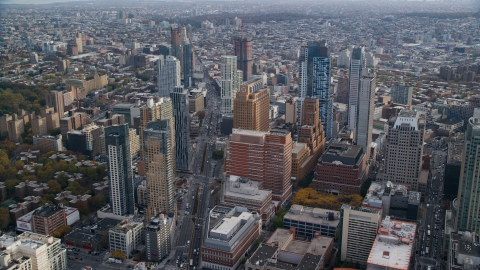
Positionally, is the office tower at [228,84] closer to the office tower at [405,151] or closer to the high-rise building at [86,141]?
the high-rise building at [86,141]

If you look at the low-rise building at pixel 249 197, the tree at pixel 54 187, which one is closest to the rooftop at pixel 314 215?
the low-rise building at pixel 249 197

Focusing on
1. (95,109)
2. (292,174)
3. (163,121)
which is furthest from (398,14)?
(163,121)

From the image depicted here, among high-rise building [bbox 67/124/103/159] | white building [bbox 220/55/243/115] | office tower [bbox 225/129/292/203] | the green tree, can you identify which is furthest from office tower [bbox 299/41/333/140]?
the green tree

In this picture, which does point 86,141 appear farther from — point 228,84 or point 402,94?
point 402,94

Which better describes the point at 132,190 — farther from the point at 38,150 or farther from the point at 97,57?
the point at 97,57

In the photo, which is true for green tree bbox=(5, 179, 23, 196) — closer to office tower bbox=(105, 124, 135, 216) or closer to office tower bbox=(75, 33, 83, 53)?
office tower bbox=(105, 124, 135, 216)

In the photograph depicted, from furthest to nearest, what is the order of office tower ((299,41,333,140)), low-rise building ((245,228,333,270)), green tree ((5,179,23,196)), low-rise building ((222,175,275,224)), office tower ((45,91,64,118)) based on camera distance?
office tower ((45,91,64,118)), office tower ((299,41,333,140)), green tree ((5,179,23,196)), low-rise building ((222,175,275,224)), low-rise building ((245,228,333,270))
